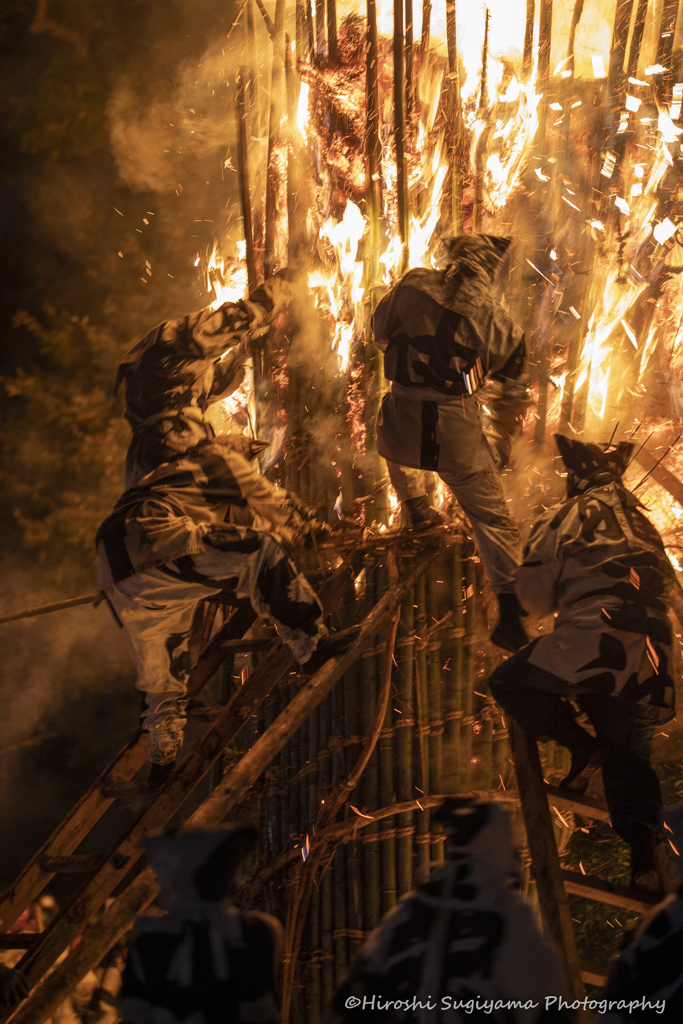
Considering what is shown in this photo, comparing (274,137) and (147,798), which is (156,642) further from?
(274,137)

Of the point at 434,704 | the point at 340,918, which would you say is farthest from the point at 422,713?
the point at 340,918

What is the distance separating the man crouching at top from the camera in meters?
2.98

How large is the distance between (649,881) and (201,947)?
141 cm

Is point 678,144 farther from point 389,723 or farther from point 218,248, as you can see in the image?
point 218,248

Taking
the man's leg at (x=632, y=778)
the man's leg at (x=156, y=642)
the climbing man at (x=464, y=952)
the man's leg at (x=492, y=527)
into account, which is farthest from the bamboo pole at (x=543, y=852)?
the man's leg at (x=156, y=642)

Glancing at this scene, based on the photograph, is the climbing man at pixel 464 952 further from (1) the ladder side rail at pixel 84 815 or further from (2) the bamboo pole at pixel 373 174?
(2) the bamboo pole at pixel 373 174

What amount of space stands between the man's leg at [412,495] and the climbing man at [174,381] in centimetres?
88

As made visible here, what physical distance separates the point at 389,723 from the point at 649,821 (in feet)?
4.00

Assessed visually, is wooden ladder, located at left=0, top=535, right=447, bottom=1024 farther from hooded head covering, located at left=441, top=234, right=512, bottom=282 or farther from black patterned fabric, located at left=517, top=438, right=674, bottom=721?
hooded head covering, located at left=441, top=234, right=512, bottom=282

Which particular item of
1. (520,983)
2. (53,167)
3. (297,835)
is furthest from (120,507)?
(53,167)

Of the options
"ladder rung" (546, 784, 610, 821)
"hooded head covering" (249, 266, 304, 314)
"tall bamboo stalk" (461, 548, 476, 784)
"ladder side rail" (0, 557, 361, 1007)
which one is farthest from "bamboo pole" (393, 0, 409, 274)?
"ladder rung" (546, 784, 610, 821)

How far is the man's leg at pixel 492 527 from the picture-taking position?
10.6 ft

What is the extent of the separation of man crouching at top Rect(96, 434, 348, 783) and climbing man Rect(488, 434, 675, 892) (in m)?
0.79

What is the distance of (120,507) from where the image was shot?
311 centimetres
